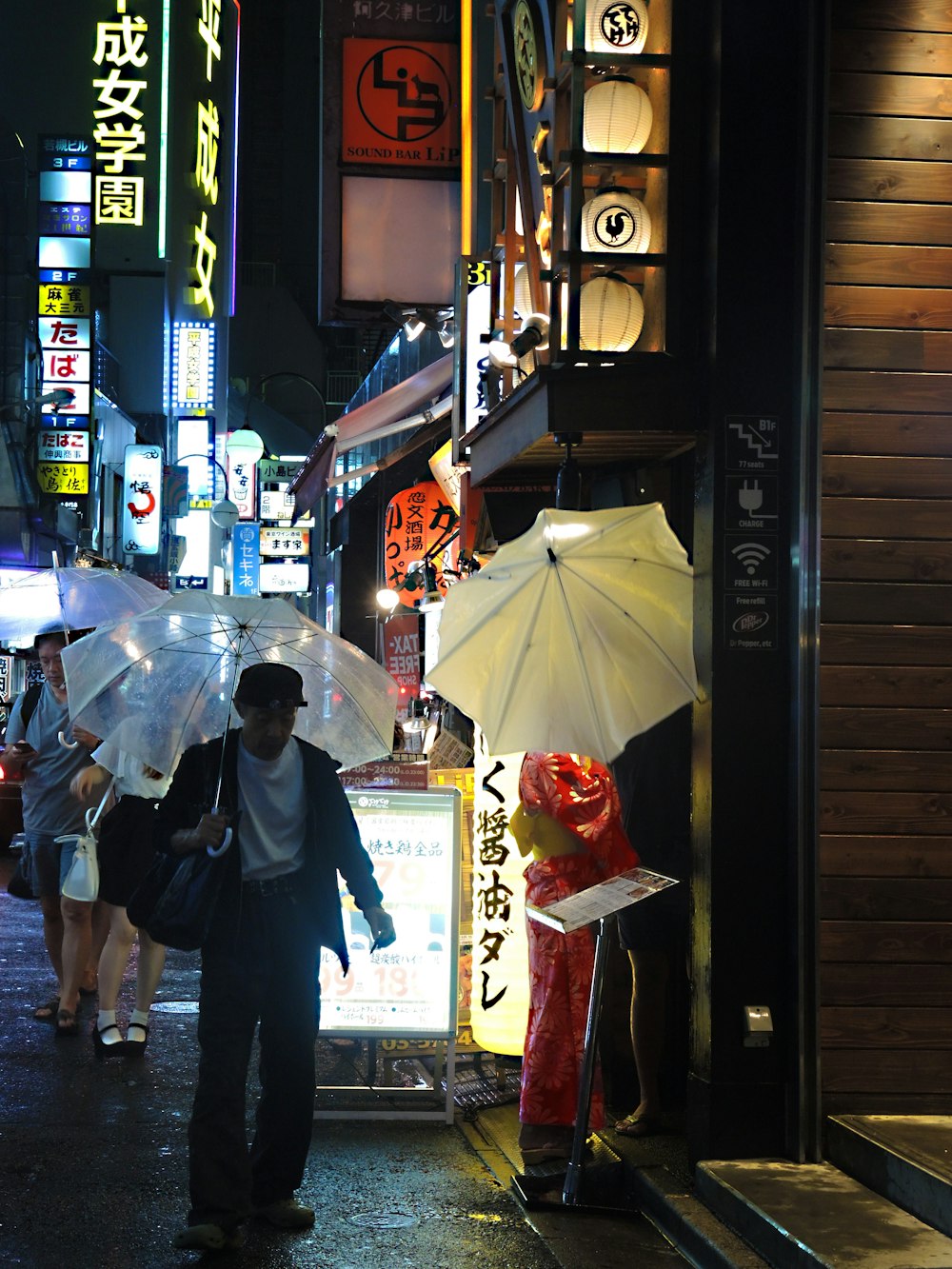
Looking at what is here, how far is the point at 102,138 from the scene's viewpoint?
2902 cm

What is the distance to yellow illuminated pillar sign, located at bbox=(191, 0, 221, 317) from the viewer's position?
30906 mm

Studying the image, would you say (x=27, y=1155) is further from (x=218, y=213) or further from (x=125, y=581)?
(x=218, y=213)

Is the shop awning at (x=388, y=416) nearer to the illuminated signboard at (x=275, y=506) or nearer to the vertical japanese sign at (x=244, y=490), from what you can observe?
the vertical japanese sign at (x=244, y=490)

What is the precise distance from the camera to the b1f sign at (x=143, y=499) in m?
32.1

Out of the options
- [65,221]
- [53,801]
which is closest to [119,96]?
[65,221]

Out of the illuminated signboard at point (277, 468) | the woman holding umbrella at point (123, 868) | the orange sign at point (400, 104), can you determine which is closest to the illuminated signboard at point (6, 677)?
the illuminated signboard at point (277, 468)

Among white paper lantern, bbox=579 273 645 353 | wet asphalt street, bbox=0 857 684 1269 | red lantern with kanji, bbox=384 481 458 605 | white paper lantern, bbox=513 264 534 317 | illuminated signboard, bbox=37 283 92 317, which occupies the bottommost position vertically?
wet asphalt street, bbox=0 857 684 1269

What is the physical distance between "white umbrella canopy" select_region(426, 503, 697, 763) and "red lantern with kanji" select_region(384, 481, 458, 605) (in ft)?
33.3

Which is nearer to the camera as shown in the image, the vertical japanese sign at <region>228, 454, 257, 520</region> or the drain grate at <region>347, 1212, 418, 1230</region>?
the drain grate at <region>347, 1212, 418, 1230</region>

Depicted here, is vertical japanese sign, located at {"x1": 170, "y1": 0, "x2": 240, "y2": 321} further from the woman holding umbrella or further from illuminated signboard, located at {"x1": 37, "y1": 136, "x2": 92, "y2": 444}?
the woman holding umbrella

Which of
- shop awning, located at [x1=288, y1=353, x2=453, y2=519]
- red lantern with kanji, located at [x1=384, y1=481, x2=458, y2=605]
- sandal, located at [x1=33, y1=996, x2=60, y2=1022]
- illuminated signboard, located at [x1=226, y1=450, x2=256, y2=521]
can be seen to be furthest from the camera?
illuminated signboard, located at [x1=226, y1=450, x2=256, y2=521]

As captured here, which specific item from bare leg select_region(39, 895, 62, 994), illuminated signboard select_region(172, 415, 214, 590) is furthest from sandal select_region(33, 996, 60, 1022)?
illuminated signboard select_region(172, 415, 214, 590)

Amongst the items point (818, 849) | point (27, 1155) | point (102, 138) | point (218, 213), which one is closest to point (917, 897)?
point (818, 849)

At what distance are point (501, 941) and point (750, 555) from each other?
2689 mm
